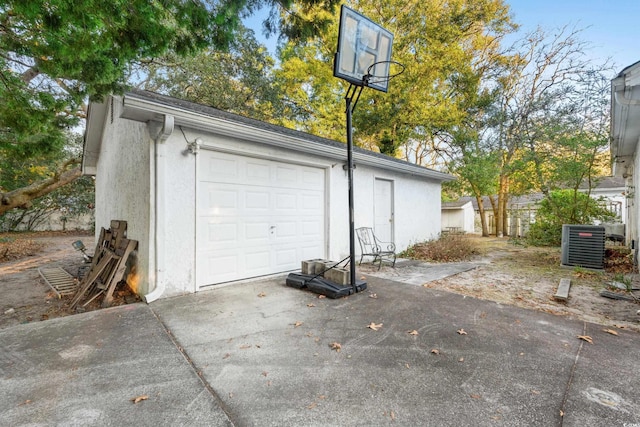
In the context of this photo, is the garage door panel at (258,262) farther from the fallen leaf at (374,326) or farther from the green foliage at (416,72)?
the green foliage at (416,72)

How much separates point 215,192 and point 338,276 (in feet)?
7.68

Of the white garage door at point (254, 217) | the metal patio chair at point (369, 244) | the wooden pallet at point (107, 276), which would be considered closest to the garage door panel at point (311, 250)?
the white garage door at point (254, 217)

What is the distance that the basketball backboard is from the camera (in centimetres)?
391

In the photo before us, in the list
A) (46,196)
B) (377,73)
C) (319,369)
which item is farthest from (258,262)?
(46,196)

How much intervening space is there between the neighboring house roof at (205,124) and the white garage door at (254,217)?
0.44m

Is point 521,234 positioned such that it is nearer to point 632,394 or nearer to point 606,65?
point 606,65

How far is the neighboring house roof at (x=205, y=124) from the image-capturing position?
357 cm

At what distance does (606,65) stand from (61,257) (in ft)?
60.0

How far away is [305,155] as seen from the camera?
5.58 meters

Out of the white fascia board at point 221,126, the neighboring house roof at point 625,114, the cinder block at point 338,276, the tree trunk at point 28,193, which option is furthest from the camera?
the tree trunk at point 28,193

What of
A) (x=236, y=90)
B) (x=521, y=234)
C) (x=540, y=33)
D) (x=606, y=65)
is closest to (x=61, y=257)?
(x=236, y=90)

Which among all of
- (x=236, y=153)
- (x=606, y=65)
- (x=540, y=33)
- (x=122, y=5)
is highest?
(x=540, y=33)

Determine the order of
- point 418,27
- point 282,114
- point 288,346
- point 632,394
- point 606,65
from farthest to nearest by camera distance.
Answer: point 282,114 → point 418,27 → point 606,65 → point 288,346 → point 632,394

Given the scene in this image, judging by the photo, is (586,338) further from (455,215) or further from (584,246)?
(455,215)
